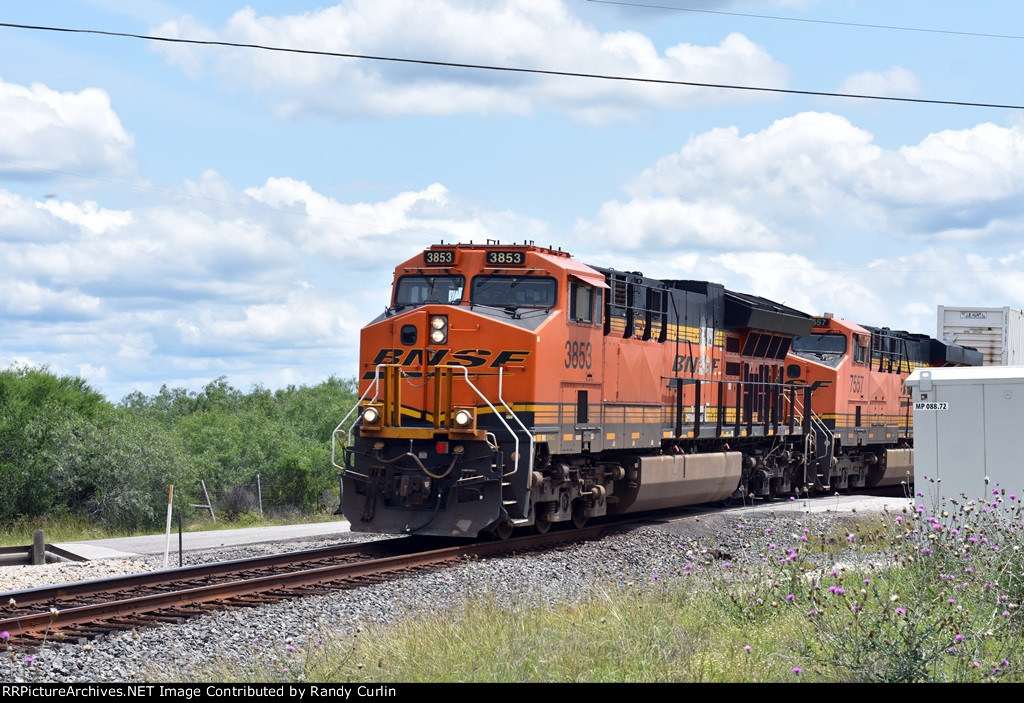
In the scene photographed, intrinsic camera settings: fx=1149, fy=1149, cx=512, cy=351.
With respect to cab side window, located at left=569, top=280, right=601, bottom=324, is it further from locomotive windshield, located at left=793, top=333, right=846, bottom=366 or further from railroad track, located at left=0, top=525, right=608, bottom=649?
locomotive windshield, located at left=793, top=333, right=846, bottom=366

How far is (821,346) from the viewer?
27172 millimetres

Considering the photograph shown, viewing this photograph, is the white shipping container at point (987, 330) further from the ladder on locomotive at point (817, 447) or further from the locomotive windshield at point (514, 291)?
the locomotive windshield at point (514, 291)

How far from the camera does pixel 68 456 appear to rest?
3466 centimetres

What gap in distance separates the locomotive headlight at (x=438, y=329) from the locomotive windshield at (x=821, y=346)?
A: 13229 mm

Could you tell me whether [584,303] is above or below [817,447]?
above

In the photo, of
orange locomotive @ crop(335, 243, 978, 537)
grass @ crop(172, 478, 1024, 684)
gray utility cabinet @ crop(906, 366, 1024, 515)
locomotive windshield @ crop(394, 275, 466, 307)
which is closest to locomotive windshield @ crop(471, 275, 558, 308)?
orange locomotive @ crop(335, 243, 978, 537)

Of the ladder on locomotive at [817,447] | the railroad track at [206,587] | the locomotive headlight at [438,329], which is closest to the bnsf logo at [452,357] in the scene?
the locomotive headlight at [438,329]

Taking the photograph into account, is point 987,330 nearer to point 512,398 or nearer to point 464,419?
point 512,398

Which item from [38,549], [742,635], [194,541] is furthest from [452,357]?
[742,635]

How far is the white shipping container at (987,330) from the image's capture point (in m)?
34.1

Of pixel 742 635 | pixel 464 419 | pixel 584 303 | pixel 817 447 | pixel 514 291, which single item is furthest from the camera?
pixel 817 447

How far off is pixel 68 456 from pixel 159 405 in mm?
56763

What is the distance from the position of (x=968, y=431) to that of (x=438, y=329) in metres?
6.94

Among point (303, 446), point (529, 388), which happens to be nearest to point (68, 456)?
point (303, 446)
